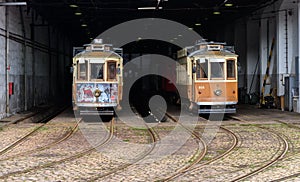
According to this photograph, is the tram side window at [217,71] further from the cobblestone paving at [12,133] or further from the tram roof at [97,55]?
the cobblestone paving at [12,133]

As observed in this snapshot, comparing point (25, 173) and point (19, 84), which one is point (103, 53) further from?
point (25, 173)

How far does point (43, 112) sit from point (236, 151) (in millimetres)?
17075

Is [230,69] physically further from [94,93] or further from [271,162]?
[271,162]

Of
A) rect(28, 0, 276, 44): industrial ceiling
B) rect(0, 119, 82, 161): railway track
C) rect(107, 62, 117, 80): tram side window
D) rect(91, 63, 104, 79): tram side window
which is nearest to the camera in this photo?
rect(0, 119, 82, 161): railway track

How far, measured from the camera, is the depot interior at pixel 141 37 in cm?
2317

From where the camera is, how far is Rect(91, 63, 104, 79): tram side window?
19891mm

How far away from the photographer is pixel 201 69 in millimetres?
20562

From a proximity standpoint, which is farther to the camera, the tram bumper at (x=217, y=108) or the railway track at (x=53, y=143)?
→ the tram bumper at (x=217, y=108)

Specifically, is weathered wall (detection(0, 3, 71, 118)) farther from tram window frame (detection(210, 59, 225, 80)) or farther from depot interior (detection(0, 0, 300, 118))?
tram window frame (detection(210, 59, 225, 80))

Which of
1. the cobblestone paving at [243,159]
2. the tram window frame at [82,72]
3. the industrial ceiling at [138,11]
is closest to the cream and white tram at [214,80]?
the tram window frame at [82,72]

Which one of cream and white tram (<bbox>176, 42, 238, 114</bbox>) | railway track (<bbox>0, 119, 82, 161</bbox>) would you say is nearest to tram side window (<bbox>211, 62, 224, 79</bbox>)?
cream and white tram (<bbox>176, 42, 238, 114</bbox>)

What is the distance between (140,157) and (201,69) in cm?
A: 1045

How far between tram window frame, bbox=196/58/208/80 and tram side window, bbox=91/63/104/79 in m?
4.30

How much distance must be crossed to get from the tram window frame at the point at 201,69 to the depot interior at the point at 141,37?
1703 millimetres
